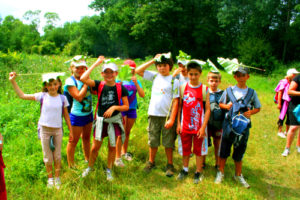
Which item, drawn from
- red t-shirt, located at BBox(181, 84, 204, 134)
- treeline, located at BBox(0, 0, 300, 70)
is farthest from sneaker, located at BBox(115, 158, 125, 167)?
treeline, located at BBox(0, 0, 300, 70)

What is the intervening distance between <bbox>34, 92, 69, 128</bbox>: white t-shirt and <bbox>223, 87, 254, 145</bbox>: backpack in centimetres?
262

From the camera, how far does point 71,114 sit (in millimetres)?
3477

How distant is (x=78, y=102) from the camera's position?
345 centimetres

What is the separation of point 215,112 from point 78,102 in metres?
2.32

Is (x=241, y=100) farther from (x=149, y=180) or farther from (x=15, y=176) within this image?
(x=15, y=176)

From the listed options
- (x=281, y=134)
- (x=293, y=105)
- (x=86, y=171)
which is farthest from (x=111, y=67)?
(x=281, y=134)

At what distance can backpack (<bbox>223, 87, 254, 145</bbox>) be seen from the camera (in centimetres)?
329

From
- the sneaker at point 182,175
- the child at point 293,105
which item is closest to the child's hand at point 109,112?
the sneaker at point 182,175

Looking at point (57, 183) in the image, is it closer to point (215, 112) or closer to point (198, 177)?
point (198, 177)

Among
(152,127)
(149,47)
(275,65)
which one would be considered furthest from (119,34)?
(152,127)

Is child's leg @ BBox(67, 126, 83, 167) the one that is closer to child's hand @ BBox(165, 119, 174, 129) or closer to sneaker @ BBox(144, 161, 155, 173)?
sneaker @ BBox(144, 161, 155, 173)

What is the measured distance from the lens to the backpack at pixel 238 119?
3289 mm

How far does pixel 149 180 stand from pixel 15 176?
2.12 meters

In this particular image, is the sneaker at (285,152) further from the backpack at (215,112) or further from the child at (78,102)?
the child at (78,102)
